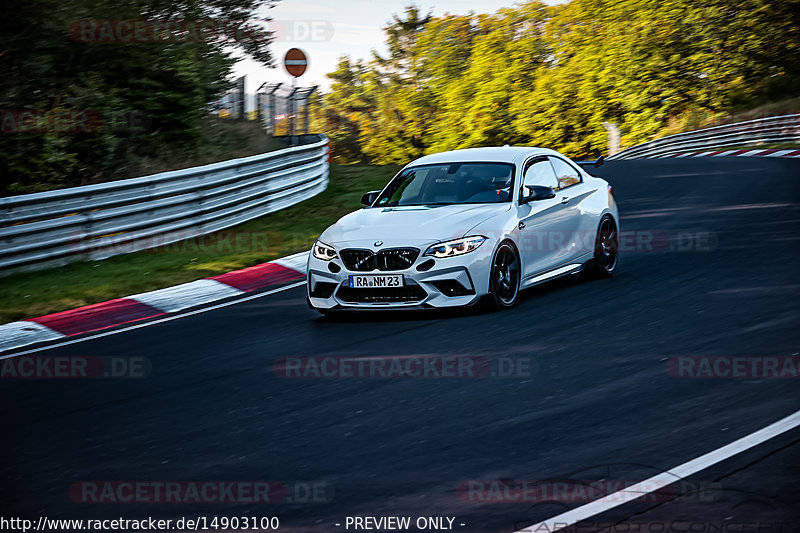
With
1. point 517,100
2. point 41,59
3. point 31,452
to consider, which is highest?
point 41,59

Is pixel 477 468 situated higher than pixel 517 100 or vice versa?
pixel 477 468

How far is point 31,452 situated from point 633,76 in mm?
63138

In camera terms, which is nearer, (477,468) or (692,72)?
(477,468)

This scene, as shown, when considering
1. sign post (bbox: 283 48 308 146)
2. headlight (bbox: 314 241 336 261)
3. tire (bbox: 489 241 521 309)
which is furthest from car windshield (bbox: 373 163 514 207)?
sign post (bbox: 283 48 308 146)

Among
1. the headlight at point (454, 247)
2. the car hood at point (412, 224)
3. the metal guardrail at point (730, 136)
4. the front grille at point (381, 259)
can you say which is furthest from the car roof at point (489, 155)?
the metal guardrail at point (730, 136)

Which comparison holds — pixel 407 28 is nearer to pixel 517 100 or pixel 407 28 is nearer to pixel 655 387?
pixel 517 100

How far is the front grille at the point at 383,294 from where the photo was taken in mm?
9625

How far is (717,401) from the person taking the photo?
6.51 m

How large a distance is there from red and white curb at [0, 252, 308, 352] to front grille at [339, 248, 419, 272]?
248 centimetres

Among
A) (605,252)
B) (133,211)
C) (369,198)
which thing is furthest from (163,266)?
(605,252)

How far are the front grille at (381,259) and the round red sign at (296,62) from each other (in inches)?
572

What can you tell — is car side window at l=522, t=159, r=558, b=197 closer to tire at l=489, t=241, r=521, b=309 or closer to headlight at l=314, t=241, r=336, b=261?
tire at l=489, t=241, r=521, b=309

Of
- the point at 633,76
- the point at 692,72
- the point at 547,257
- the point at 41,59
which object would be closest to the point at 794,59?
the point at 692,72

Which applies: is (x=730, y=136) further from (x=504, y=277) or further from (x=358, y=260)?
(x=358, y=260)
